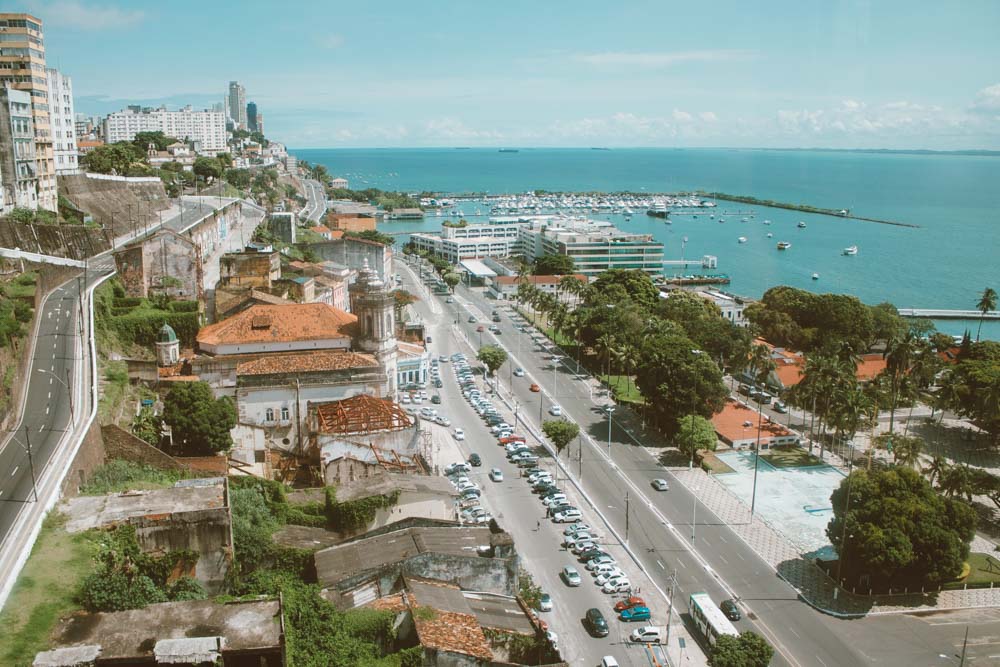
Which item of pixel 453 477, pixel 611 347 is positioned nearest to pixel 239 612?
pixel 453 477

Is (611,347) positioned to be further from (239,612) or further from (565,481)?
(239,612)

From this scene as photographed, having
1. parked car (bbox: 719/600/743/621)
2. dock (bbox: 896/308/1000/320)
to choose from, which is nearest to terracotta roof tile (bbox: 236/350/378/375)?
parked car (bbox: 719/600/743/621)

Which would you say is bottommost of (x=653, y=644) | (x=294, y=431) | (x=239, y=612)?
(x=653, y=644)

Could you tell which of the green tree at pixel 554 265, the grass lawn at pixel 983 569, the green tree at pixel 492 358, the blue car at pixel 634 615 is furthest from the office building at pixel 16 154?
the green tree at pixel 554 265

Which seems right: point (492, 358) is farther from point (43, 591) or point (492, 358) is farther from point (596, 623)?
point (43, 591)

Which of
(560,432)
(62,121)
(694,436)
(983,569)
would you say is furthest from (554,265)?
(983,569)
